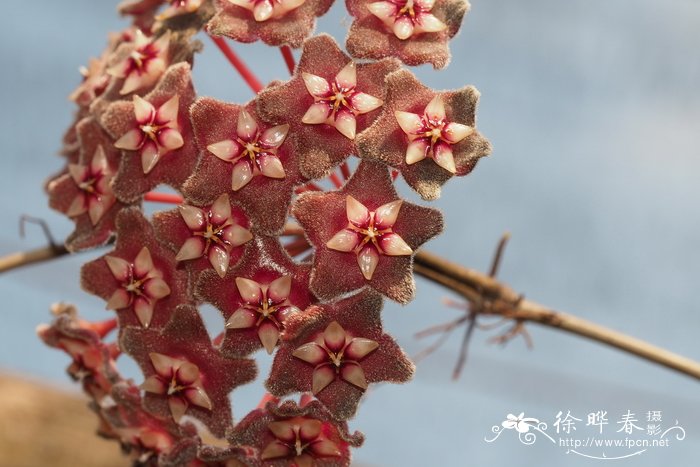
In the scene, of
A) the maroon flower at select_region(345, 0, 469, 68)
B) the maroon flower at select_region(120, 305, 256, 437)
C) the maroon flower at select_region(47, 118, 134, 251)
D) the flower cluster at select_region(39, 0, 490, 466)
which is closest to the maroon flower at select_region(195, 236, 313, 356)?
the flower cluster at select_region(39, 0, 490, 466)

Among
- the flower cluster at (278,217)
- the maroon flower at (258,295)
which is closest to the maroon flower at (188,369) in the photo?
the flower cluster at (278,217)

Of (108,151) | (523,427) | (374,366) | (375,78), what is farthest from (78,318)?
(523,427)

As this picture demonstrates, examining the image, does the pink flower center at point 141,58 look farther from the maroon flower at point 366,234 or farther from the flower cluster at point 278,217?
the maroon flower at point 366,234

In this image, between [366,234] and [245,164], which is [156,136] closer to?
[245,164]

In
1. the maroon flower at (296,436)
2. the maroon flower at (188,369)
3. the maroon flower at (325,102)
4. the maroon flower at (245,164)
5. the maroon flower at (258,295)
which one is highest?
the maroon flower at (325,102)

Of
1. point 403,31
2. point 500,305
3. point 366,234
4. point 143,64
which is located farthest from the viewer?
point 500,305

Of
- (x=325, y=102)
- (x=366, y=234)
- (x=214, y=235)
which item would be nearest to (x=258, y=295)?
(x=214, y=235)
